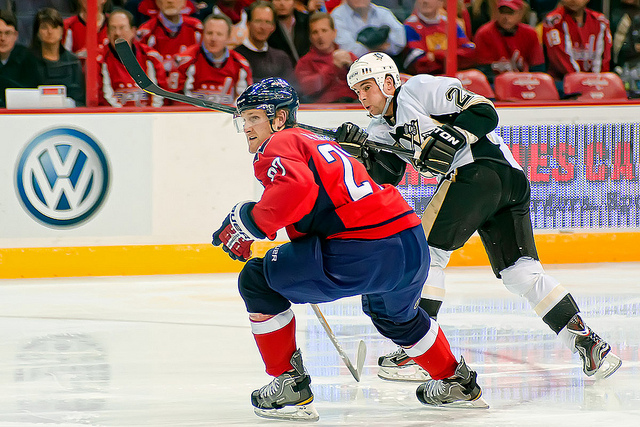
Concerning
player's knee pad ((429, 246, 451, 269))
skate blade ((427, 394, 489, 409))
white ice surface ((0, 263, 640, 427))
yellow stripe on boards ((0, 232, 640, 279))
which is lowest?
yellow stripe on boards ((0, 232, 640, 279))

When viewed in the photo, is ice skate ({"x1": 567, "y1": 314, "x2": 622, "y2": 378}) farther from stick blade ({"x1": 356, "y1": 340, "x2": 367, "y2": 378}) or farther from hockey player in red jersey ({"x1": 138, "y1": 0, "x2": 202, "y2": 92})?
hockey player in red jersey ({"x1": 138, "y1": 0, "x2": 202, "y2": 92})

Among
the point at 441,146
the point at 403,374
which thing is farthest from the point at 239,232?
the point at 403,374

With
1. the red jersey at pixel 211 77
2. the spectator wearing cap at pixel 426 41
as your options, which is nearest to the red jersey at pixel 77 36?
the red jersey at pixel 211 77

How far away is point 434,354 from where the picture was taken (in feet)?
8.85

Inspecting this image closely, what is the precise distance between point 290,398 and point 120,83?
9.99 feet

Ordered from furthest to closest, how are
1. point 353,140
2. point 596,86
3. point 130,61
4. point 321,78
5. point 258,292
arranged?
point 596,86 < point 321,78 < point 130,61 < point 353,140 < point 258,292

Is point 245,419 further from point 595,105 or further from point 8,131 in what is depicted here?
point 595,105

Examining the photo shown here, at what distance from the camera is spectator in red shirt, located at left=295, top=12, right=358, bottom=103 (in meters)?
5.55

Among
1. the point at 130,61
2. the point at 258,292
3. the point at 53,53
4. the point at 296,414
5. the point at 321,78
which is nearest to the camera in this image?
the point at 258,292

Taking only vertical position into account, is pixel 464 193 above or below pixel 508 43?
above

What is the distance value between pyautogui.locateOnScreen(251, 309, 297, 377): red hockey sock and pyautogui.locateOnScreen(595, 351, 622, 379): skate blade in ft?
3.66

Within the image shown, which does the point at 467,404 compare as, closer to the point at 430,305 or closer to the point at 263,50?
the point at 430,305

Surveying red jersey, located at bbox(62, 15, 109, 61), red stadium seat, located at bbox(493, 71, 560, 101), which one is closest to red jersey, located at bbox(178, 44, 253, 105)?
red jersey, located at bbox(62, 15, 109, 61)

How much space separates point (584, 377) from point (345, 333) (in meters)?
1.00
